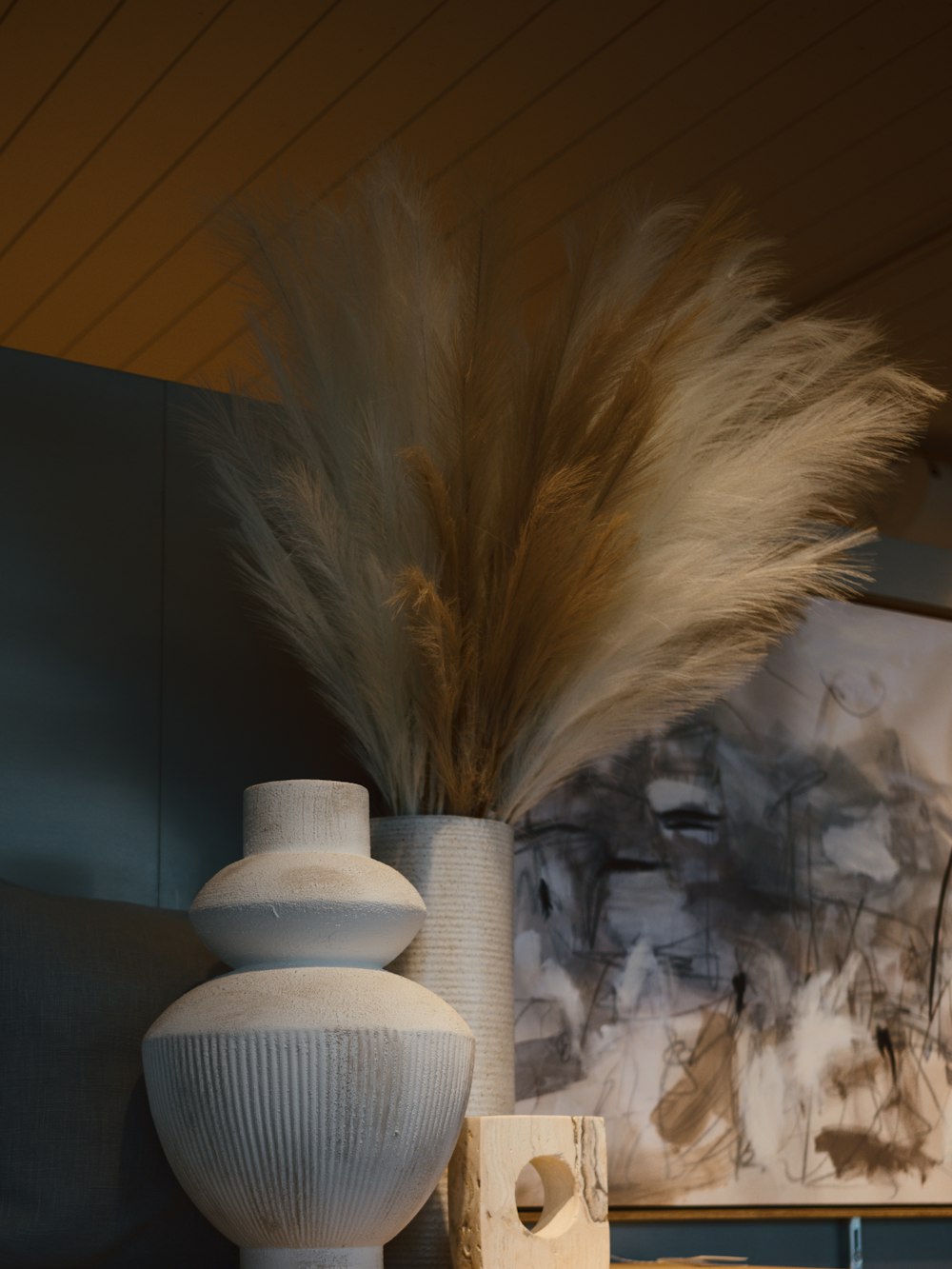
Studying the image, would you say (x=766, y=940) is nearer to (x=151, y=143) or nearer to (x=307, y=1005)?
(x=307, y=1005)

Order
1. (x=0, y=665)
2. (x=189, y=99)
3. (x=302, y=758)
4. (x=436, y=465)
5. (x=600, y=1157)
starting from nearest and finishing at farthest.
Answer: (x=600, y=1157)
(x=436, y=465)
(x=0, y=665)
(x=302, y=758)
(x=189, y=99)

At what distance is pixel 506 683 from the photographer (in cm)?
133

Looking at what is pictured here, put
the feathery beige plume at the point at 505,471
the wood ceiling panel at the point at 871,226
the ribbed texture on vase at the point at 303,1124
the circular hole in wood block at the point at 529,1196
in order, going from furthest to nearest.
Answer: the wood ceiling panel at the point at 871,226 → the circular hole in wood block at the point at 529,1196 → the feathery beige plume at the point at 505,471 → the ribbed texture on vase at the point at 303,1124

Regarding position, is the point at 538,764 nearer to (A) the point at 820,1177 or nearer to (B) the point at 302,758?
(B) the point at 302,758

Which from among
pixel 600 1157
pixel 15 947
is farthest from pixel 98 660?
pixel 600 1157

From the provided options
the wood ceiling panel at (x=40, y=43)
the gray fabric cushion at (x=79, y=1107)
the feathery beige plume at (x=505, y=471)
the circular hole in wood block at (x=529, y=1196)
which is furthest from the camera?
the wood ceiling panel at (x=40, y=43)

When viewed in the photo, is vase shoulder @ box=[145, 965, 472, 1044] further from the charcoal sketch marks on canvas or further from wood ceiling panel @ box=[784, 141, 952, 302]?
wood ceiling panel @ box=[784, 141, 952, 302]

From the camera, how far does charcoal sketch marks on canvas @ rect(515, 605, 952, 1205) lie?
1.72 metres

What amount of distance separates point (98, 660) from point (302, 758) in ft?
0.74

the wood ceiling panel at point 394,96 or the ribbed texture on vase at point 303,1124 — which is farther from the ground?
the wood ceiling panel at point 394,96

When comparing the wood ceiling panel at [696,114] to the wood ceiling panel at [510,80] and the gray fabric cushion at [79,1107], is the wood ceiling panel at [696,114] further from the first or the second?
the gray fabric cushion at [79,1107]

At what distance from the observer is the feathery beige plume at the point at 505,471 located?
4.21 ft

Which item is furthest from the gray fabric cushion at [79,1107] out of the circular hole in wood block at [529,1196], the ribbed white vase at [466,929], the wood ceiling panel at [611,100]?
the wood ceiling panel at [611,100]

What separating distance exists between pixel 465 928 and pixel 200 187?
1.63m
